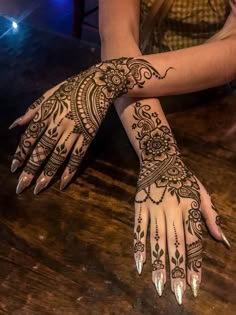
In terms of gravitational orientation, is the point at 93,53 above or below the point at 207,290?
above

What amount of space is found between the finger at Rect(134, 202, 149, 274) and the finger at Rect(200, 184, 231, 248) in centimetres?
8

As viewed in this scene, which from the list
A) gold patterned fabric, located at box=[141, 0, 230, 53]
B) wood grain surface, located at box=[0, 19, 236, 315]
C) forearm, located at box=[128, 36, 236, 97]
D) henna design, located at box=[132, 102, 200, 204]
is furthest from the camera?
gold patterned fabric, located at box=[141, 0, 230, 53]

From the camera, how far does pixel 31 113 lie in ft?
2.62

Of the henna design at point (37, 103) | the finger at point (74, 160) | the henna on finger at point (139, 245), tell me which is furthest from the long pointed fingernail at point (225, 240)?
the henna design at point (37, 103)

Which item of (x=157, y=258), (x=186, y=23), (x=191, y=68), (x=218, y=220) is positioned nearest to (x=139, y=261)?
(x=157, y=258)

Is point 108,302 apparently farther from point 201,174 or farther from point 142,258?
point 201,174

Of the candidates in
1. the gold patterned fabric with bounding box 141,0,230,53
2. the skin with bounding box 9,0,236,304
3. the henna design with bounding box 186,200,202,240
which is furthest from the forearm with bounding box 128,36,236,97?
the henna design with bounding box 186,200,202,240

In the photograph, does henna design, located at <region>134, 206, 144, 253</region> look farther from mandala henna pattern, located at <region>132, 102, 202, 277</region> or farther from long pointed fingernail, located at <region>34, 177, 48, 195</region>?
long pointed fingernail, located at <region>34, 177, 48, 195</region>

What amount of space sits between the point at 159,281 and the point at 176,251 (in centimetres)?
5

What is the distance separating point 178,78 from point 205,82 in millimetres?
58

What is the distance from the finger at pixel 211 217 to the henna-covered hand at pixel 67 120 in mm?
185

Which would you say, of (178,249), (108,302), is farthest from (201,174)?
(108,302)

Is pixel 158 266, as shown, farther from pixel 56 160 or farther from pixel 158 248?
pixel 56 160

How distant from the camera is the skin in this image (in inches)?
26.3
